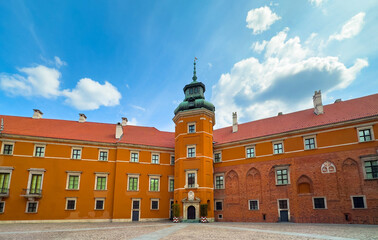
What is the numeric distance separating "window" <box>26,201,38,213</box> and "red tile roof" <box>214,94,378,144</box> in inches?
931

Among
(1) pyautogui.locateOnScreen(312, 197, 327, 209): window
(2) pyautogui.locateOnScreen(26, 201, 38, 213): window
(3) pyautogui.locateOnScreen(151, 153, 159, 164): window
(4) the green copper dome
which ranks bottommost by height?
(2) pyautogui.locateOnScreen(26, 201, 38, 213): window

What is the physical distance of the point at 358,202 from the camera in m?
25.0

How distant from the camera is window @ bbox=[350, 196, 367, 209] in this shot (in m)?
24.7

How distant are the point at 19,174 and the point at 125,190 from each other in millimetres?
12353

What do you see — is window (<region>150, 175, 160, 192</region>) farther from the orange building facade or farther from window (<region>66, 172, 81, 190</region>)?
window (<region>66, 172, 81, 190</region>)

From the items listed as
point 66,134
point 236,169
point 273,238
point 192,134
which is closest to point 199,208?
point 236,169

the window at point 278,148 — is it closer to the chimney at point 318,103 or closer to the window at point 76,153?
the chimney at point 318,103

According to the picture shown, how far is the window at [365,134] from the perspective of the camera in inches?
1018

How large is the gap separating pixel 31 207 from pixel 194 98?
23.9m

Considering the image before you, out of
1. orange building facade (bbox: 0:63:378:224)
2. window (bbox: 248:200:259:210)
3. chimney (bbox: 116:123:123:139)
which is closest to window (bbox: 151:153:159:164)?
orange building facade (bbox: 0:63:378:224)

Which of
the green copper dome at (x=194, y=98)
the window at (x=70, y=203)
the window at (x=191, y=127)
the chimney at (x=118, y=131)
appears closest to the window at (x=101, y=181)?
the window at (x=70, y=203)

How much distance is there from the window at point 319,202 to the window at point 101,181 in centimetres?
2470

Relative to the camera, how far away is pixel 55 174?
32312 millimetres

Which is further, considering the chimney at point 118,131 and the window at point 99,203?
the chimney at point 118,131
